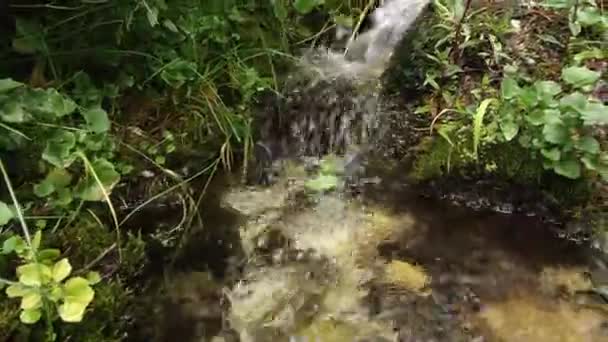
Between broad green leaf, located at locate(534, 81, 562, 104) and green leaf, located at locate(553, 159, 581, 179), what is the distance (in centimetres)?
21

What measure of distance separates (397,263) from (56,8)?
4.58ft

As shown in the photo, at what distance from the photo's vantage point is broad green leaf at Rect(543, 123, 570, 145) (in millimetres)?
1977

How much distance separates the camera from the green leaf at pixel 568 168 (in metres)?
2.00

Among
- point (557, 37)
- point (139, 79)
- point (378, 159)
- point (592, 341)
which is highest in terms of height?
point (557, 37)

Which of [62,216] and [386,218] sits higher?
[62,216]

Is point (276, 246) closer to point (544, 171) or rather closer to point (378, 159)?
point (378, 159)

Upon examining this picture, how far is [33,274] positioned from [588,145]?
5.45 ft

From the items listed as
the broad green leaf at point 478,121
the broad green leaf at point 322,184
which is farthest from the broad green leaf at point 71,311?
the broad green leaf at point 478,121

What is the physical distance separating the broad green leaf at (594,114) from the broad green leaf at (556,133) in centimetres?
7

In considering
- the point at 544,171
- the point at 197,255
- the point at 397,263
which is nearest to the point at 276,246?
the point at 197,255

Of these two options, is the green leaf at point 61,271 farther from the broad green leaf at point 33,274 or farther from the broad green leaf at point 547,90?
the broad green leaf at point 547,90

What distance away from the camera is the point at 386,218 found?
224 cm

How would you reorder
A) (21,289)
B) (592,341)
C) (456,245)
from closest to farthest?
(21,289)
(592,341)
(456,245)

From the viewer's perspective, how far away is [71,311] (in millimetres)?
1422
